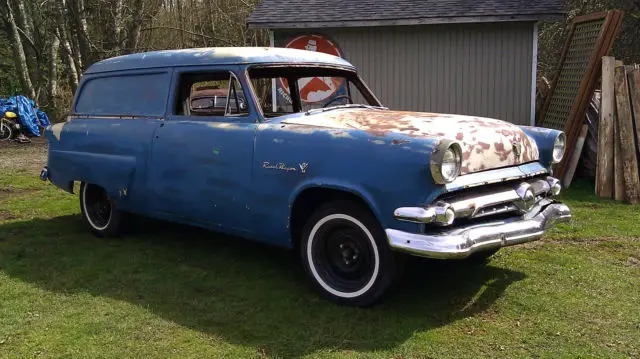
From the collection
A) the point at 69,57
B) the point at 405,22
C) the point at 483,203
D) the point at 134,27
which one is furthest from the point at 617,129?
the point at 69,57

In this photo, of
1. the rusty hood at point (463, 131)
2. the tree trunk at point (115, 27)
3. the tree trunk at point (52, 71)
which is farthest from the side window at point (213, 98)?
the tree trunk at point (52, 71)

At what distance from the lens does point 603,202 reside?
7402mm

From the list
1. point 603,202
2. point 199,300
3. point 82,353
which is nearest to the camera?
point 82,353

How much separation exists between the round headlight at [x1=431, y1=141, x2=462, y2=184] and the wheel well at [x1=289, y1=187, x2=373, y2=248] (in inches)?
26.0

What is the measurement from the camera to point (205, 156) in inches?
188

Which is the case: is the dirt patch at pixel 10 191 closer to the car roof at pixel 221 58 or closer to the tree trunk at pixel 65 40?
the car roof at pixel 221 58

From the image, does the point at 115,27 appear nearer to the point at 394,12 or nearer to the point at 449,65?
the point at 394,12

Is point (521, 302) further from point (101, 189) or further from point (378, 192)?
point (101, 189)

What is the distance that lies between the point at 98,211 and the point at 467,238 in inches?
162

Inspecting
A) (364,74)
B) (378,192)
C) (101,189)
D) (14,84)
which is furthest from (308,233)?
(14,84)

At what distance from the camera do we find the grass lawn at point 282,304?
3.55 meters

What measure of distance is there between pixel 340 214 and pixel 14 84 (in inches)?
871

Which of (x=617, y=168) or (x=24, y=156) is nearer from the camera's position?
(x=617, y=168)

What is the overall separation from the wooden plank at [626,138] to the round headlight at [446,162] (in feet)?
15.4
